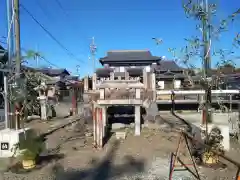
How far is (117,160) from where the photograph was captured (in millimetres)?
7445

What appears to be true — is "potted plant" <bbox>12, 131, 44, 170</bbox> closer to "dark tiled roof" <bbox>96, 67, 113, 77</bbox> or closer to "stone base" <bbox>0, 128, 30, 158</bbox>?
"stone base" <bbox>0, 128, 30, 158</bbox>

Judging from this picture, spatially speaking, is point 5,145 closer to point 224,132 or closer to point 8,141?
point 8,141

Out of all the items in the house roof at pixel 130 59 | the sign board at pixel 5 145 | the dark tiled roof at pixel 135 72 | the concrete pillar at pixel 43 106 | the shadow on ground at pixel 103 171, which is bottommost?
the shadow on ground at pixel 103 171

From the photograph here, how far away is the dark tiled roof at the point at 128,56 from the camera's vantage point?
125 feet

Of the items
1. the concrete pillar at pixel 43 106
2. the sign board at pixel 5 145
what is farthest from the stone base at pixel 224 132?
the concrete pillar at pixel 43 106

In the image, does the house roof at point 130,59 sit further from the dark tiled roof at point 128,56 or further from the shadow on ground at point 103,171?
the shadow on ground at point 103,171

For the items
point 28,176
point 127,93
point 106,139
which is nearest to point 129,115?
point 127,93

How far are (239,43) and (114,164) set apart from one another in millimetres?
4496

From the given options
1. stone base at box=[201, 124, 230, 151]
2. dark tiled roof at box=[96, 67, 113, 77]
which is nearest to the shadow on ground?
stone base at box=[201, 124, 230, 151]

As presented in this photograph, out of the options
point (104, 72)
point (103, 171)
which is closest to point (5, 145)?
point (103, 171)

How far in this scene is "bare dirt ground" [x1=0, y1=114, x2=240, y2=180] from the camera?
6156mm

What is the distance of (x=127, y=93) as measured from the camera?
11.0 meters

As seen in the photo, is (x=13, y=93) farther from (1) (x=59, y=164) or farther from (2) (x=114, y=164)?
(2) (x=114, y=164)

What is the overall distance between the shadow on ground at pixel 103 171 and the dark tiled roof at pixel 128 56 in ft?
102
